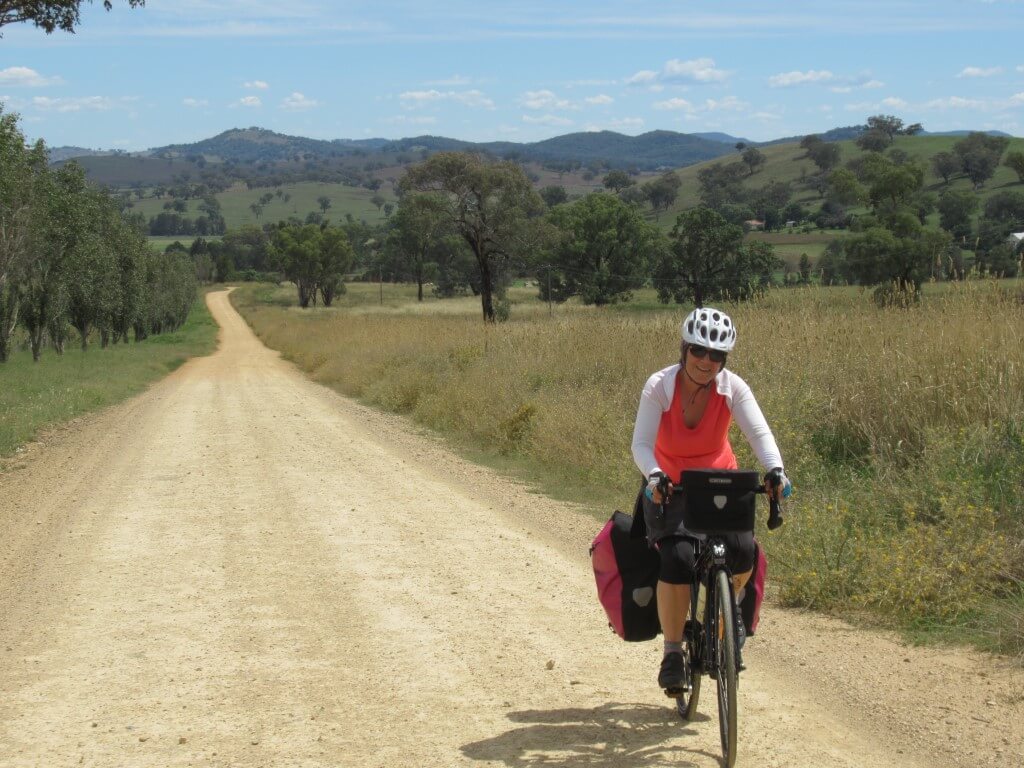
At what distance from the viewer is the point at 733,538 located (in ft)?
14.4

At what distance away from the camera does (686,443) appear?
468cm

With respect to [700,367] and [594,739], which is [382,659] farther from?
[700,367]

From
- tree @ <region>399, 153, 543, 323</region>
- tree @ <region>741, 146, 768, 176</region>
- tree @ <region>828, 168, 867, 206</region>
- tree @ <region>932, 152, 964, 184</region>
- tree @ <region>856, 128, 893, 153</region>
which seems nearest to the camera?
tree @ <region>828, 168, 867, 206</region>

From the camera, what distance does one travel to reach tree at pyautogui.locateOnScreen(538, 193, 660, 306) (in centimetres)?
6925

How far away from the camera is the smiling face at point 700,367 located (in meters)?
4.50

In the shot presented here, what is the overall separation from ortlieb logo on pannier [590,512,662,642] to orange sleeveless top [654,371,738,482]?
367mm

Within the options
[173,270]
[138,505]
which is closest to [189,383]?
[138,505]

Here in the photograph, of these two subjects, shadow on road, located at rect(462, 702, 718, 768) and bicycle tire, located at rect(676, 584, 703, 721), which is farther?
bicycle tire, located at rect(676, 584, 703, 721)

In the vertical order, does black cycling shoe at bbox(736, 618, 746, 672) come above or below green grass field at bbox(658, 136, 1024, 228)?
below

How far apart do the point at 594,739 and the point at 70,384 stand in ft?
78.2

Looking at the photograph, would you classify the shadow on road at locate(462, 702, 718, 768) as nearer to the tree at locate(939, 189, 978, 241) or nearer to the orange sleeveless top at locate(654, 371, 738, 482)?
the orange sleeveless top at locate(654, 371, 738, 482)

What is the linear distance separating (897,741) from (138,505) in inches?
314

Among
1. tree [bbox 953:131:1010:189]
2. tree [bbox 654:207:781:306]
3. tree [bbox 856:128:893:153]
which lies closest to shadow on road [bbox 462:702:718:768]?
tree [bbox 654:207:781:306]

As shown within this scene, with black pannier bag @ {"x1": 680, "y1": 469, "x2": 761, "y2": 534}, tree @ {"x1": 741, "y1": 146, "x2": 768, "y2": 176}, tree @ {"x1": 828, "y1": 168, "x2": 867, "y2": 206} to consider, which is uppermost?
tree @ {"x1": 741, "y1": 146, "x2": 768, "y2": 176}
